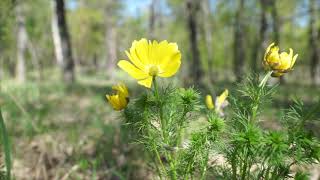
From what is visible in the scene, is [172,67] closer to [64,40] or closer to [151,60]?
[151,60]

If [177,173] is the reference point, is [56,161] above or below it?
below

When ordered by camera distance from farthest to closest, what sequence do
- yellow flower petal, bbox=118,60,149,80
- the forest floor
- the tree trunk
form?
the tree trunk → the forest floor → yellow flower petal, bbox=118,60,149,80

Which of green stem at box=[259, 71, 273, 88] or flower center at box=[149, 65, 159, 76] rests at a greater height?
flower center at box=[149, 65, 159, 76]

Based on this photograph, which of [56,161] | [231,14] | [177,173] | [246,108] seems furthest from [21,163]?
[231,14]

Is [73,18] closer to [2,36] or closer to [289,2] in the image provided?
[289,2]

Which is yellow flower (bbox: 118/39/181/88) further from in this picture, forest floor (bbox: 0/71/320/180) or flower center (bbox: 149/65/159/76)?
forest floor (bbox: 0/71/320/180)

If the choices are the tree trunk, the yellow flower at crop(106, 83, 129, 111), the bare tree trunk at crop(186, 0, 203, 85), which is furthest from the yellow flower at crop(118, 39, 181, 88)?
the bare tree trunk at crop(186, 0, 203, 85)

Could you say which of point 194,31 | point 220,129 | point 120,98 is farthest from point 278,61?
point 194,31
